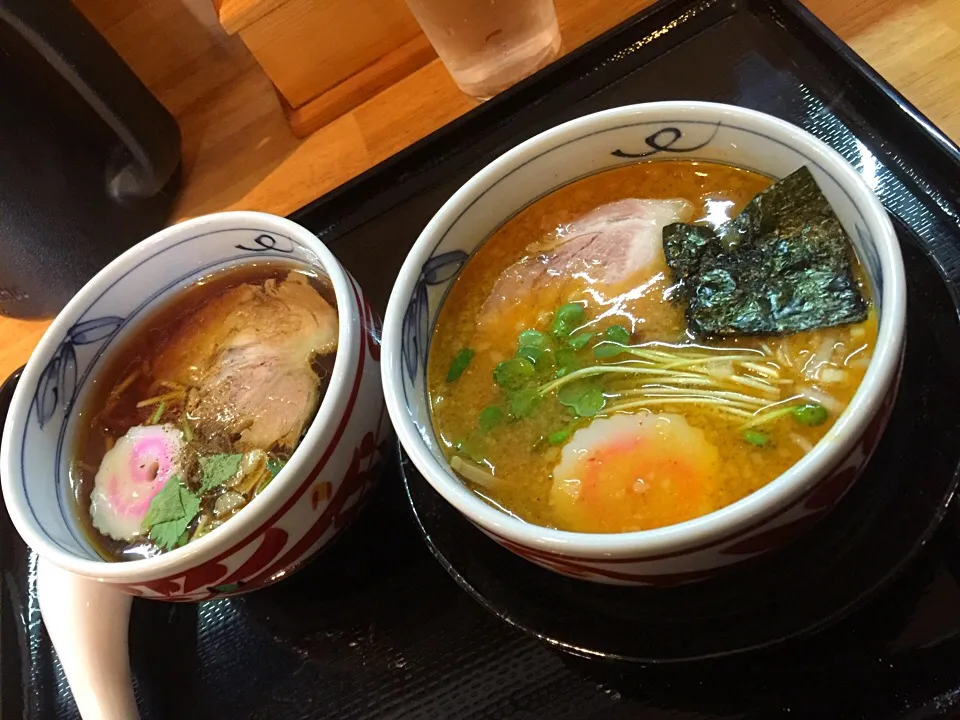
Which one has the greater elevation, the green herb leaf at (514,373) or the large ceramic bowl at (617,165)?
the large ceramic bowl at (617,165)

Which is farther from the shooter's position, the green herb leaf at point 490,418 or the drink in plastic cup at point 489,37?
the drink in plastic cup at point 489,37

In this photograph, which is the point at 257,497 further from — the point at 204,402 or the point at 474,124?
the point at 474,124

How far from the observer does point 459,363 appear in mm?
973

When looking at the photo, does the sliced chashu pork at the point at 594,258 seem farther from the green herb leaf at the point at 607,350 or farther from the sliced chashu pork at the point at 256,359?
the sliced chashu pork at the point at 256,359

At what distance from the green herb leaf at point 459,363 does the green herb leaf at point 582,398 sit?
4.9 inches

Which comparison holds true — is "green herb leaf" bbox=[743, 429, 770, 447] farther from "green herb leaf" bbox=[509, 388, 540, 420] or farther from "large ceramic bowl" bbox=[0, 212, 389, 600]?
"large ceramic bowl" bbox=[0, 212, 389, 600]

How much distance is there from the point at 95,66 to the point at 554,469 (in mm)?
1060

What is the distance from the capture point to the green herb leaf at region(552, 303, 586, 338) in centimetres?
95

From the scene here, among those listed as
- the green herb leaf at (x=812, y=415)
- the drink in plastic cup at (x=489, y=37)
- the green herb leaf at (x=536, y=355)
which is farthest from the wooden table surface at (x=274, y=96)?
the green herb leaf at (x=536, y=355)

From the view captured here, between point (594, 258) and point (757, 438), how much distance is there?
0.31 meters

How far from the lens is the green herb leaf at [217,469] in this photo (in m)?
1.04

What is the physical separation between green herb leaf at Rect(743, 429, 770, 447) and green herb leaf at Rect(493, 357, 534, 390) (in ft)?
0.80

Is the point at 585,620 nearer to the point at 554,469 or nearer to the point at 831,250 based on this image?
the point at 554,469

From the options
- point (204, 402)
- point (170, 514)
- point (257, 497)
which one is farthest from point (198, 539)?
point (204, 402)
